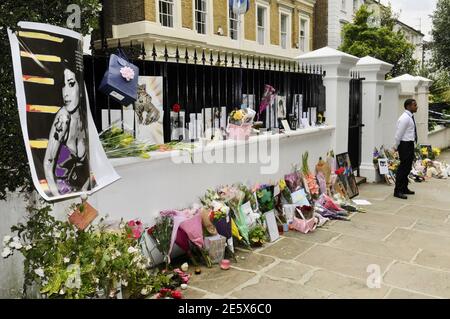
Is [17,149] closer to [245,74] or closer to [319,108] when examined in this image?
[245,74]

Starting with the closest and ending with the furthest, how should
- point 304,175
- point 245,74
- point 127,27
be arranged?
point 245,74
point 304,175
point 127,27

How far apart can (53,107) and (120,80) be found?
1238 mm

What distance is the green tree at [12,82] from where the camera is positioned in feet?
8.51

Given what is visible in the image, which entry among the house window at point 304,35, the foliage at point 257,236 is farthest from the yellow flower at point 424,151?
the house window at point 304,35

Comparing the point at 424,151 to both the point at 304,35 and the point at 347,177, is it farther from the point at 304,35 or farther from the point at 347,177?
the point at 304,35

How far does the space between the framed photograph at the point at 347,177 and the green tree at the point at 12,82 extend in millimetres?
5643

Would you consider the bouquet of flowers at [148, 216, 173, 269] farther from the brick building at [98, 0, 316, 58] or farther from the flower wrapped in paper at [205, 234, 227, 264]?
the brick building at [98, 0, 316, 58]

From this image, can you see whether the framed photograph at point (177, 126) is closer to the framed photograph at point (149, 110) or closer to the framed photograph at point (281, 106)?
the framed photograph at point (149, 110)

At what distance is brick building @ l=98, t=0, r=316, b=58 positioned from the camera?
54.1 feet

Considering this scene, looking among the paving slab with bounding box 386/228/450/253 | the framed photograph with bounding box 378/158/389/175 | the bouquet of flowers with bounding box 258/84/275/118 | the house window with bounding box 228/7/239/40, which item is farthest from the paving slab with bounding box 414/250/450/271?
the house window with bounding box 228/7/239/40

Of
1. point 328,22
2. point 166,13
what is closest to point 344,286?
point 166,13
